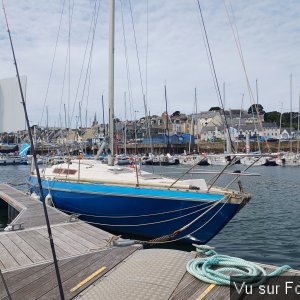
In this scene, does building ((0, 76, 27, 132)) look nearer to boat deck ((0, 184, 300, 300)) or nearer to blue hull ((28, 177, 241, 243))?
boat deck ((0, 184, 300, 300))

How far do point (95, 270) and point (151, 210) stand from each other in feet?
14.3

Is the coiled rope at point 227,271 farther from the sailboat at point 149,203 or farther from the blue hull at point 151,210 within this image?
the blue hull at point 151,210

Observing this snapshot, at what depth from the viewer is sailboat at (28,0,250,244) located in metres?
9.57

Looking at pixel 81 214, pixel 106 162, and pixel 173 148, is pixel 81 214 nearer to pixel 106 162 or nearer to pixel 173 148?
pixel 106 162

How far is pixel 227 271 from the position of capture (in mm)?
5465

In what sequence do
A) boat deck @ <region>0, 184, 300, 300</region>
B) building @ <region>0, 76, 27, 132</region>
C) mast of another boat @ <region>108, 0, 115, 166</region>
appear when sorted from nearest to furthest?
building @ <region>0, 76, 27, 132</region>, boat deck @ <region>0, 184, 300, 300</region>, mast of another boat @ <region>108, 0, 115, 166</region>

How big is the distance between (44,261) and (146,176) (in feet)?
19.5

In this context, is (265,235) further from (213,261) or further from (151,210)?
(213,261)

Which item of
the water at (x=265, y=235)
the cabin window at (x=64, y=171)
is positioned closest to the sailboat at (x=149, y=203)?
the cabin window at (x=64, y=171)

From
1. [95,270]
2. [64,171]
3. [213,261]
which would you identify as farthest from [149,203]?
[64,171]

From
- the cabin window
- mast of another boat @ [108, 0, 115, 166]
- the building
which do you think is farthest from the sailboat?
the building

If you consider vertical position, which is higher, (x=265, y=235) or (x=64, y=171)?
(x=64, y=171)

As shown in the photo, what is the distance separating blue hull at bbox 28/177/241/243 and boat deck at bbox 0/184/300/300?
1.99m

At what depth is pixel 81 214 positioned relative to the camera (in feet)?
38.5
